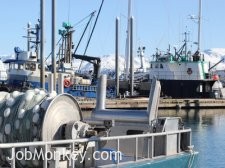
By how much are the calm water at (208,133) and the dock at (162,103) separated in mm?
1586

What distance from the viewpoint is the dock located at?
48.3 meters

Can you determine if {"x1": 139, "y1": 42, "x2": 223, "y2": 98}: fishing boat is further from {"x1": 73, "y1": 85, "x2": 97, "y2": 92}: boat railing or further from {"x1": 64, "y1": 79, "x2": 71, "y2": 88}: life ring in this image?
{"x1": 64, "y1": 79, "x2": 71, "y2": 88}: life ring

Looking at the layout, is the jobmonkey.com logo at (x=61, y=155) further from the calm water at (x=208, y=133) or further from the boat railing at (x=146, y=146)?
the calm water at (x=208, y=133)

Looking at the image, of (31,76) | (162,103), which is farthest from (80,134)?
(162,103)

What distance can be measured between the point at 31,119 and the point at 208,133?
84.2ft

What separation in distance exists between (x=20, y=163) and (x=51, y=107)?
138 cm

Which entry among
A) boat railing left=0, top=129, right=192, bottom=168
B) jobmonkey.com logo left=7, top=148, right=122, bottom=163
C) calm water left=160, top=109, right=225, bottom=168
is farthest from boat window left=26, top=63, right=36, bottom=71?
jobmonkey.com logo left=7, top=148, right=122, bottom=163

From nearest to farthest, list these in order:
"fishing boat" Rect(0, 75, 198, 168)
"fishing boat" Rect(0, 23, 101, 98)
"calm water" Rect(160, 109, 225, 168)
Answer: "fishing boat" Rect(0, 75, 198, 168), "calm water" Rect(160, 109, 225, 168), "fishing boat" Rect(0, 23, 101, 98)

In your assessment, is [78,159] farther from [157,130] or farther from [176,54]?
[176,54]

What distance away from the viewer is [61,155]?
10.9 meters

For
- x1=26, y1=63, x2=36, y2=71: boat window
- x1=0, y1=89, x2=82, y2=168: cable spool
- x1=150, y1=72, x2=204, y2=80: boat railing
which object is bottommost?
x1=0, y1=89, x2=82, y2=168: cable spool

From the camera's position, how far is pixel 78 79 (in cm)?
5612

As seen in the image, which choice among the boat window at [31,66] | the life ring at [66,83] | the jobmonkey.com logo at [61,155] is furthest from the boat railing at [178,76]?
the jobmonkey.com logo at [61,155]

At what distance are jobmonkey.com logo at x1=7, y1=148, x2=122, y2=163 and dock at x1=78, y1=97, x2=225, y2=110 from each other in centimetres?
3445
